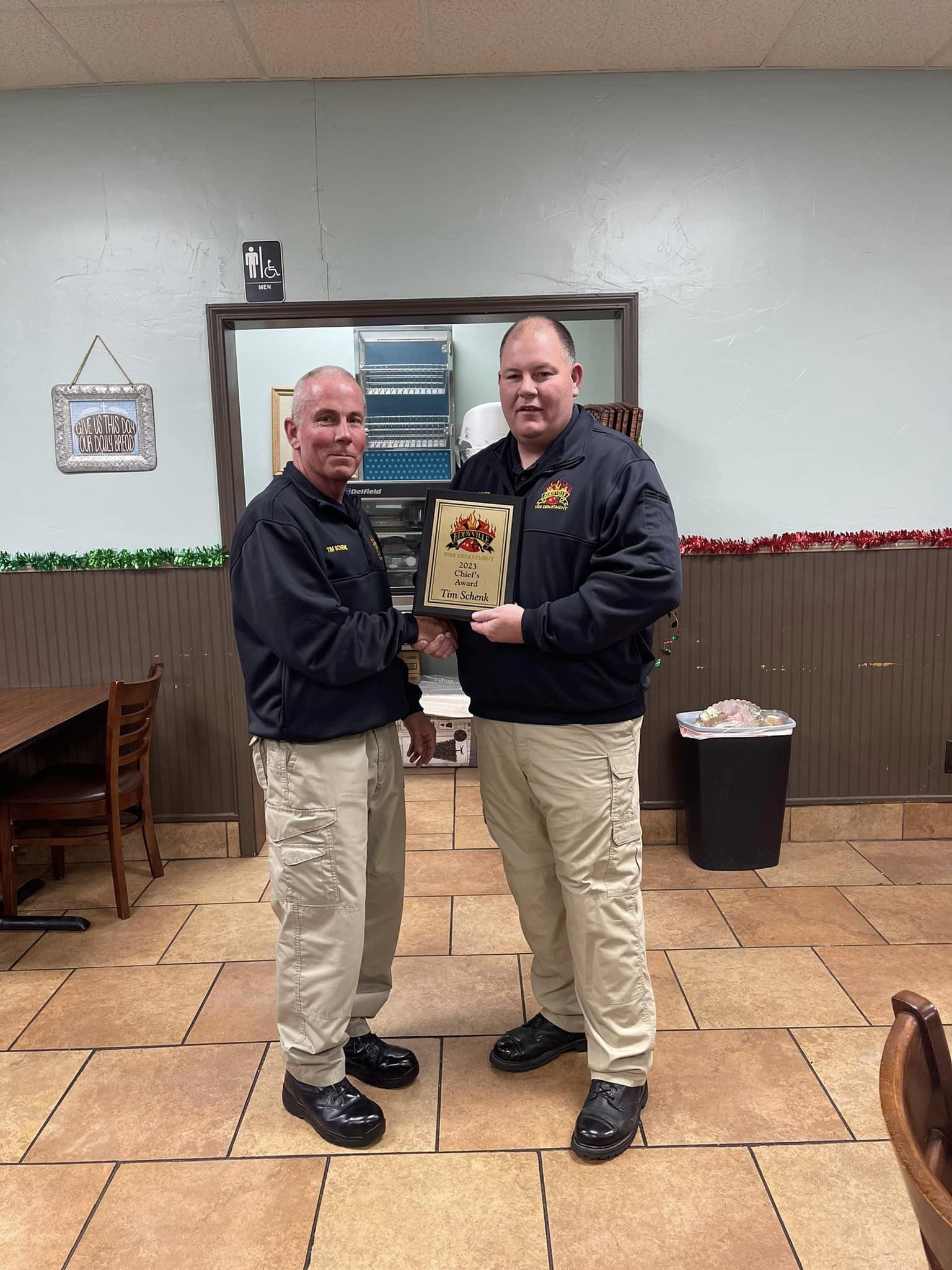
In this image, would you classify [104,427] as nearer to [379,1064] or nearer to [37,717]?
[37,717]

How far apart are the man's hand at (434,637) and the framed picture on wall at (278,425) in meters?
4.30

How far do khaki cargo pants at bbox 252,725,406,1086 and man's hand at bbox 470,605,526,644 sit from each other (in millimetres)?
398

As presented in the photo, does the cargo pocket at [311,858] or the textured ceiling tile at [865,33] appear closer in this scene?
the cargo pocket at [311,858]

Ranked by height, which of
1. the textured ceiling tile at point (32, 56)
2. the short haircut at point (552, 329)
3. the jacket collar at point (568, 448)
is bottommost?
the jacket collar at point (568, 448)

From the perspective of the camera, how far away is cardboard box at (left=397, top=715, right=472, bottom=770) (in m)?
5.04

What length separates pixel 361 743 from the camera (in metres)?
2.10

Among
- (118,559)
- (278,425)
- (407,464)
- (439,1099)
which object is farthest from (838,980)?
(278,425)

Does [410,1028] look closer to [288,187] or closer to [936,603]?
[936,603]

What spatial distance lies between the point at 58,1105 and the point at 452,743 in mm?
3040

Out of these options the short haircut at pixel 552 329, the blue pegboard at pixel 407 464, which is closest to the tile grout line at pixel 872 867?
the short haircut at pixel 552 329

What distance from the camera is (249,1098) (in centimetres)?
225

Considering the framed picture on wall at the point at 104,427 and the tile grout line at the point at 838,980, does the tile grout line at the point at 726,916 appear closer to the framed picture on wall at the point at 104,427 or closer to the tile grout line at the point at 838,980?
the tile grout line at the point at 838,980

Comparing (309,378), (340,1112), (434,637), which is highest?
(309,378)

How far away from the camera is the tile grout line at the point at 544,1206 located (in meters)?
1.73
